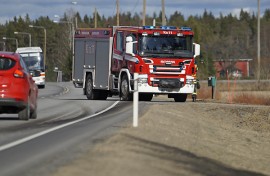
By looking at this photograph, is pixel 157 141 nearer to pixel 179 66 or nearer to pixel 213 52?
pixel 179 66

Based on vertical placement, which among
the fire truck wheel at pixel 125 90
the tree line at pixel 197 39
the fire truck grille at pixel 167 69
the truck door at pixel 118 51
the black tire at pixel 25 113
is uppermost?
the tree line at pixel 197 39

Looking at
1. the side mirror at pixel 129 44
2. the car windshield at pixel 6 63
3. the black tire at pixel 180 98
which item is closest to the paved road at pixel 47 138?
the car windshield at pixel 6 63

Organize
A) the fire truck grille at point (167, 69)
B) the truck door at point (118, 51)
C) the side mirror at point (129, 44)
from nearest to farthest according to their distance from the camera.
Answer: the side mirror at point (129, 44) < the fire truck grille at point (167, 69) < the truck door at point (118, 51)

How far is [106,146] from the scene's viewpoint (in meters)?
12.3

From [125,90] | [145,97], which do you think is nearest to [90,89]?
[145,97]

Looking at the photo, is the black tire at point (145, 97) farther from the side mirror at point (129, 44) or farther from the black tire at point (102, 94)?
the side mirror at point (129, 44)

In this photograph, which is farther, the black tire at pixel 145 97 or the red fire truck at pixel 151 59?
the black tire at pixel 145 97

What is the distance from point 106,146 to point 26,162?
1.38 m

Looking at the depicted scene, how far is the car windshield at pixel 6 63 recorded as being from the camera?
19.0 metres

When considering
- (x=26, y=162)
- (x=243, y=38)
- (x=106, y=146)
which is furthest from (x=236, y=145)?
(x=243, y=38)

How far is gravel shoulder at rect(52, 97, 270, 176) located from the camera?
1067 centimetres

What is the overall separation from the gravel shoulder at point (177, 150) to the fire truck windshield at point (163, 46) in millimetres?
4516

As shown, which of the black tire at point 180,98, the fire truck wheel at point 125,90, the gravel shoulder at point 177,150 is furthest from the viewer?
the black tire at point 180,98

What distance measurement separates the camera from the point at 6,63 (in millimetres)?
19047
